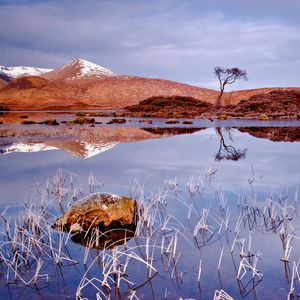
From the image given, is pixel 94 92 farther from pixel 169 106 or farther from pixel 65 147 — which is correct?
pixel 65 147

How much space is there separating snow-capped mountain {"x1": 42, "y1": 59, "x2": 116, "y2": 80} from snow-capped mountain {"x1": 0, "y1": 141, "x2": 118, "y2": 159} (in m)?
90.0

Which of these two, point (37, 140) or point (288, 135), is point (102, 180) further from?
point (288, 135)

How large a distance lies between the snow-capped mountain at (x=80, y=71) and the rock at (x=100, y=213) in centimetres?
10337

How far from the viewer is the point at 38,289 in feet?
18.6

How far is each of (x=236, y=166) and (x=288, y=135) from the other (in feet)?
41.7

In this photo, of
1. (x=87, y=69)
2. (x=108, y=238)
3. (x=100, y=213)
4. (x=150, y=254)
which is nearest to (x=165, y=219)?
(x=150, y=254)

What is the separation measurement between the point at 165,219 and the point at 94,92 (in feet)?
283

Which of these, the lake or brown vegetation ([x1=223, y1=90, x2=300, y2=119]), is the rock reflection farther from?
brown vegetation ([x1=223, y1=90, x2=300, y2=119])

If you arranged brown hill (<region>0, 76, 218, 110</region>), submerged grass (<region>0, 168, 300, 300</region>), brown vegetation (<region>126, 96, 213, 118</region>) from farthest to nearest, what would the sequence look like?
1. brown hill (<region>0, 76, 218, 110</region>)
2. brown vegetation (<region>126, 96, 213, 118</region>)
3. submerged grass (<region>0, 168, 300, 300</region>)

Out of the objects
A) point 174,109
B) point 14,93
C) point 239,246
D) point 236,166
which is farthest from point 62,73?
point 239,246

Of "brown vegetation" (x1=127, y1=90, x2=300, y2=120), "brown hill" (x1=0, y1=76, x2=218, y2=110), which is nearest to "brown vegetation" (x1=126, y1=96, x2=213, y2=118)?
"brown vegetation" (x1=127, y1=90, x2=300, y2=120)

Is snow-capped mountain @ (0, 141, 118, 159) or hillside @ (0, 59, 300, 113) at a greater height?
hillside @ (0, 59, 300, 113)

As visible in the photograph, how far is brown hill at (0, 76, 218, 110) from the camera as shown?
A: 3364 inches

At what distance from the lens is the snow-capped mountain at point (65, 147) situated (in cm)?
1822
